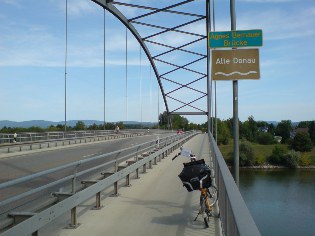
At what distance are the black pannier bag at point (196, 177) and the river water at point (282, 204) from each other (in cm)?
3443

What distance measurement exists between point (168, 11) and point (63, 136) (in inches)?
710

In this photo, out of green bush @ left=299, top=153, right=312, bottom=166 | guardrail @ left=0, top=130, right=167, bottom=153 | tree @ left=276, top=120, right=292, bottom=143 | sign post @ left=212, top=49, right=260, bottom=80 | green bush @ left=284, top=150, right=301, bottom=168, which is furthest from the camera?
tree @ left=276, top=120, right=292, bottom=143

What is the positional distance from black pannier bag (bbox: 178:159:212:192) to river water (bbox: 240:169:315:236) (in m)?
34.4

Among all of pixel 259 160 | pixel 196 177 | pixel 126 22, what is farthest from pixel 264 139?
pixel 196 177

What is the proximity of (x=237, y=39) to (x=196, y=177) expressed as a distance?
10.5ft

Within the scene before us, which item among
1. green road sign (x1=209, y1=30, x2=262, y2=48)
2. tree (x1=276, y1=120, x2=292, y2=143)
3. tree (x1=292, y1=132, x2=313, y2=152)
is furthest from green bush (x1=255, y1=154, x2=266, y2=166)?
green road sign (x1=209, y1=30, x2=262, y2=48)

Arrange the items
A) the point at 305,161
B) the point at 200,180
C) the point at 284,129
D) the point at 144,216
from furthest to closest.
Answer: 1. the point at 284,129
2. the point at 305,161
3. the point at 144,216
4. the point at 200,180

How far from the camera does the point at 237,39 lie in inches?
352

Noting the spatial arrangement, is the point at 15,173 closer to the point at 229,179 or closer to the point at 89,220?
the point at 89,220

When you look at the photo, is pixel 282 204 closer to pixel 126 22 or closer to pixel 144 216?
pixel 126 22

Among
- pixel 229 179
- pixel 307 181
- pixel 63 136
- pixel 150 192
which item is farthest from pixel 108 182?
pixel 307 181

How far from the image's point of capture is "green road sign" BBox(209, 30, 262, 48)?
351 inches

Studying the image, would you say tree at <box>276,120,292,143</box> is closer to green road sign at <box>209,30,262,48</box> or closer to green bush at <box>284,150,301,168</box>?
green bush at <box>284,150,301,168</box>

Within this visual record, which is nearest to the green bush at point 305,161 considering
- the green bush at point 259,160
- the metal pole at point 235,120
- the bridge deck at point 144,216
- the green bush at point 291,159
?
the green bush at point 291,159
